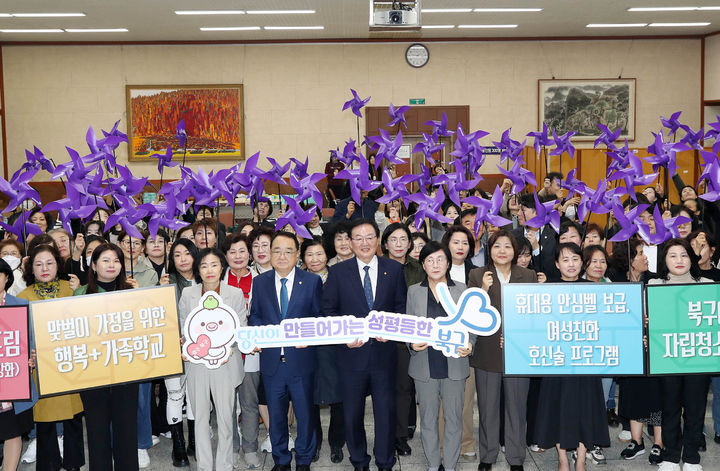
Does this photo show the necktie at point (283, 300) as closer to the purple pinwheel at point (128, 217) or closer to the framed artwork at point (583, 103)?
the purple pinwheel at point (128, 217)

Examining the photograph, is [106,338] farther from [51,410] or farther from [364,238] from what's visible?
[364,238]

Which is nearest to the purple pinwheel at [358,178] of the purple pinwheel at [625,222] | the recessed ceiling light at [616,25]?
the purple pinwheel at [625,222]

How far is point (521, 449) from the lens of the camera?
3994 millimetres

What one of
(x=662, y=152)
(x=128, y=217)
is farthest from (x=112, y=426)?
(x=662, y=152)

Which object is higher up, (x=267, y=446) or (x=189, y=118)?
(x=189, y=118)

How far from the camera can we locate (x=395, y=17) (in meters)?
7.38

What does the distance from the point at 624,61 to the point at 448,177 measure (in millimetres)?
10410

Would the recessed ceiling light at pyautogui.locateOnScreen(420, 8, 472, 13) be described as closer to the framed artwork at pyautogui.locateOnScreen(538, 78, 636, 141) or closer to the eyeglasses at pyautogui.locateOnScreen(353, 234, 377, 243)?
the framed artwork at pyautogui.locateOnScreen(538, 78, 636, 141)

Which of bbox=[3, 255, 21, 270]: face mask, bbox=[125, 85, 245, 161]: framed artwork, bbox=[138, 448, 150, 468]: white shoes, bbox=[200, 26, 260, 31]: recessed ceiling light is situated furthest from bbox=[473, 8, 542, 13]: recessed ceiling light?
bbox=[138, 448, 150, 468]: white shoes

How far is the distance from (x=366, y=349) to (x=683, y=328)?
172 centimetres

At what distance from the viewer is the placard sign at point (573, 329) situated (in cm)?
377

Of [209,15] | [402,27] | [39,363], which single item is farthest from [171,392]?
[209,15]

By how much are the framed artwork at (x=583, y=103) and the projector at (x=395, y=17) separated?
23.3ft

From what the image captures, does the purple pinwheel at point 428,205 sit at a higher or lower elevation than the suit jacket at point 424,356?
higher
